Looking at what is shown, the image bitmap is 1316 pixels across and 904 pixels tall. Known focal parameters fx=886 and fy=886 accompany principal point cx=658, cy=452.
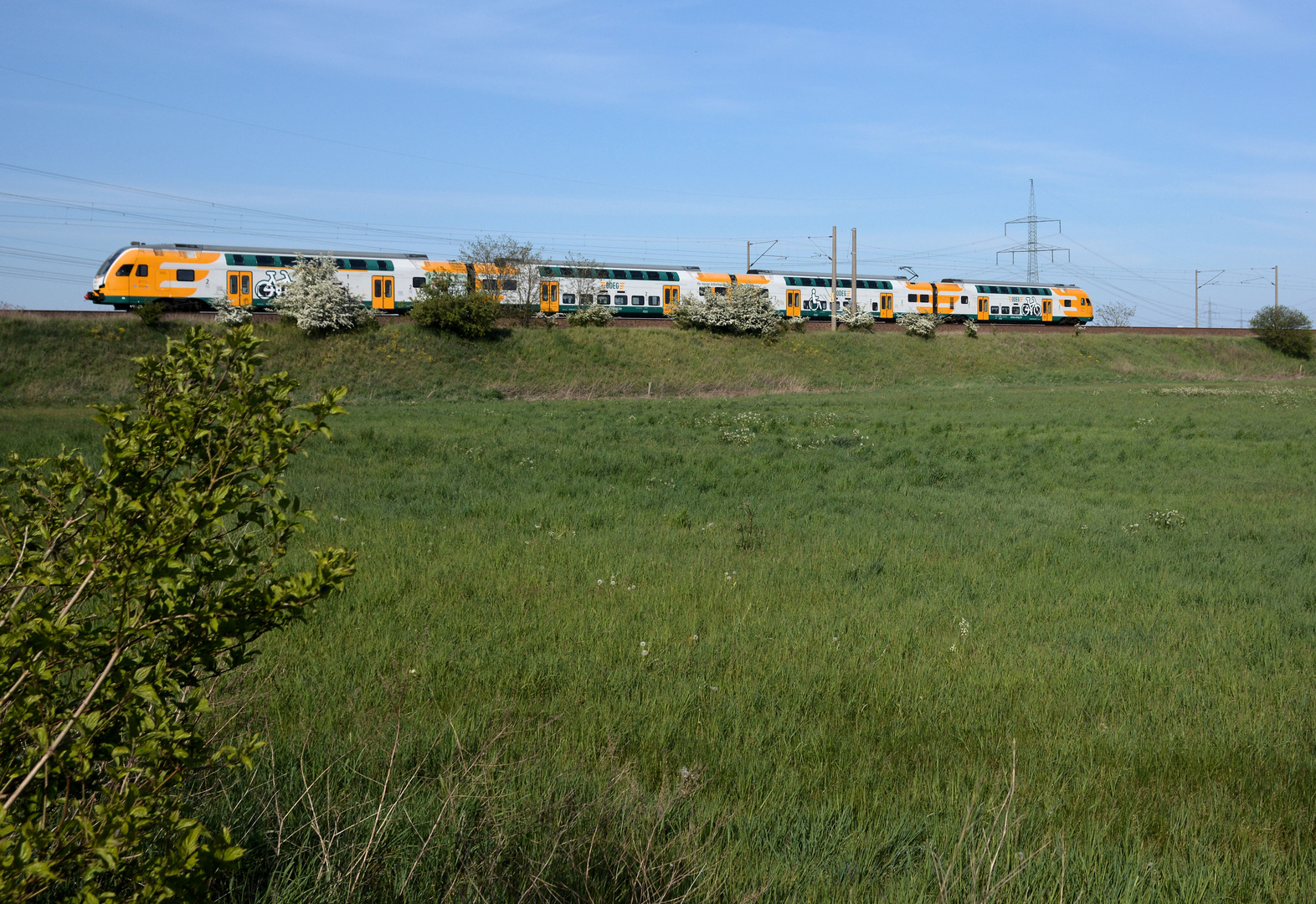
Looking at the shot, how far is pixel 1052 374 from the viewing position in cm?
5478

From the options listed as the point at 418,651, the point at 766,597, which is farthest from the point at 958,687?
the point at 418,651

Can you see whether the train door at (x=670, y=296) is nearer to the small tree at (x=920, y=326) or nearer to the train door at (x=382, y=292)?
the small tree at (x=920, y=326)

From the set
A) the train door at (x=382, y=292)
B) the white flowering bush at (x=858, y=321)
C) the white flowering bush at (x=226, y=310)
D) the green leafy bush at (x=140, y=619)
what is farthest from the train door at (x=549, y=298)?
the green leafy bush at (x=140, y=619)

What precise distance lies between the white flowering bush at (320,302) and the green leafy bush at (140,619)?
134 ft

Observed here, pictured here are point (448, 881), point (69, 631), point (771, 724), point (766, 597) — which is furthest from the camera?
point (766, 597)

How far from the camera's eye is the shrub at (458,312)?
44.1 metres

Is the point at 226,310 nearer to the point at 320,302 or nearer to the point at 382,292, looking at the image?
the point at 320,302

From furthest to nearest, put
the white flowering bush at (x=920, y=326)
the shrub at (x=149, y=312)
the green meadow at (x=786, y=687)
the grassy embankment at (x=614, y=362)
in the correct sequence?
1. the white flowering bush at (x=920, y=326)
2. the shrub at (x=149, y=312)
3. the grassy embankment at (x=614, y=362)
4. the green meadow at (x=786, y=687)

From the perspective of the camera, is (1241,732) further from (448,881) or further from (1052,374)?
(1052,374)

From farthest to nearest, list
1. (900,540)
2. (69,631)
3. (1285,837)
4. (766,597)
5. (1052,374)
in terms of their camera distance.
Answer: (1052,374) → (900,540) → (766,597) → (1285,837) → (69,631)

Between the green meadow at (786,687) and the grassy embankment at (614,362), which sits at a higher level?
the grassy embankment at (614,362)

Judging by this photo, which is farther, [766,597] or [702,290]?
[702,290]

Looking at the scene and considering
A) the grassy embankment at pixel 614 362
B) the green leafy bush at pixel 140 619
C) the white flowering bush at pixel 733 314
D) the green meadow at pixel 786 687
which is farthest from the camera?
the white flowering bush at pixel 733 314

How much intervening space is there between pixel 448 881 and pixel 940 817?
2300 millimetres
